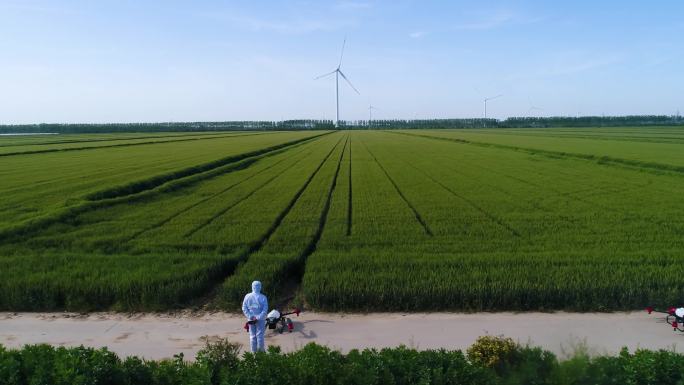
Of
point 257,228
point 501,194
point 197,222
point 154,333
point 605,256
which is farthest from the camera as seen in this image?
point 501,194

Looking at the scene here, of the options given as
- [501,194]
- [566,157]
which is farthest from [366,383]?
[566,157]

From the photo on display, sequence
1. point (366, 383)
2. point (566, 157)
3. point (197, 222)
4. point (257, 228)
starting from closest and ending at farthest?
1. point (366, 383)
2. point (257, 228)
3. point (197, 222)
4. point (566, 157)

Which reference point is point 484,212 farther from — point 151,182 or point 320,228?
point 151,182

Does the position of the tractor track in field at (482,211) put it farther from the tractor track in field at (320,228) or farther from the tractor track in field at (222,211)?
the tractor track in field at (222,211)

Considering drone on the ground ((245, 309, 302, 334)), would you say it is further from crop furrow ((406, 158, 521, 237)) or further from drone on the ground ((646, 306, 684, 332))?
crop furrow ((406, 158, 521, 237))

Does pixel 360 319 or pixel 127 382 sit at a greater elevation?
pixel 127 382

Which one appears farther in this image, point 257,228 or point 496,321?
point 257,228

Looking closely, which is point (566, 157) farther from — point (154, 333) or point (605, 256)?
point (154, 333)
